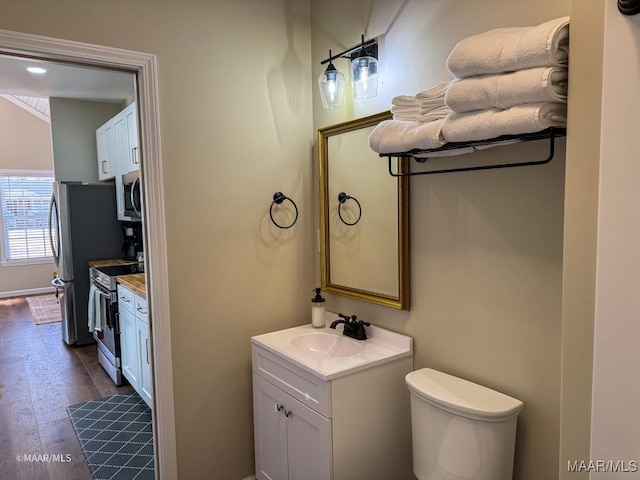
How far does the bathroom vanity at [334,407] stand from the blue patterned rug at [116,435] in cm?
92

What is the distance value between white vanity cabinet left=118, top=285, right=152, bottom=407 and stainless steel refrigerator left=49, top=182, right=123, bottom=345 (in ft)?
4.18

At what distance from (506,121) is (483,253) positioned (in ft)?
1.91

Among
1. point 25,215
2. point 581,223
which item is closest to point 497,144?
point 581,223

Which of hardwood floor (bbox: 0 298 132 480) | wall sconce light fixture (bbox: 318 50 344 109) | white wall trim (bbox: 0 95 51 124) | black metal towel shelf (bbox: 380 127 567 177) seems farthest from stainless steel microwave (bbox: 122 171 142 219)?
white wall trim (bbox: 0 95 51 124)

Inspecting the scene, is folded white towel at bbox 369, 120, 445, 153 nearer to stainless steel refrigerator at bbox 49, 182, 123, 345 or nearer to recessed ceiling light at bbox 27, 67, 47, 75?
recessed ceiling light at bbox 27, 67, 47, 75

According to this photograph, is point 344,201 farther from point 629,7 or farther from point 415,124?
point 629,7

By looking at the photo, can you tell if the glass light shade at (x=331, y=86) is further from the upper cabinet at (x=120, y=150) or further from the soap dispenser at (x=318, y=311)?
the upper cabinet at (x=120, y=150)

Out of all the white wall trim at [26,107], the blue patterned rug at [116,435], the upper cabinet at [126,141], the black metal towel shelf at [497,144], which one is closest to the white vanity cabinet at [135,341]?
the blue patterned rug at [116,435]

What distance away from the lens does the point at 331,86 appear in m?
2.12

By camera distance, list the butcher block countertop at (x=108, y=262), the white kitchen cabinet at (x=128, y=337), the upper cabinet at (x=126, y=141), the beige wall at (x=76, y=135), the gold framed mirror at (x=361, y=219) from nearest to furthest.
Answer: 1. the gold framed mirror at (x=361, y=219)
2. the white kitchen cabinet at (x=128, y=337)
3. the upper cabinet at (x=126, y=141)
4. the butcher block countertop at (x=108, y=262)
5. the beige wall at (x=76, y=135)

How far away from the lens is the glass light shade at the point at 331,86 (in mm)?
2115

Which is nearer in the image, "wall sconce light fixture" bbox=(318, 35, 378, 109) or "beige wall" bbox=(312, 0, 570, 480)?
"beige wall" bbox=(312, 0, 570, 480)

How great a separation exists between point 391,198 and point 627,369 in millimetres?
1231

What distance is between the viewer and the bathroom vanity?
1.75 m
